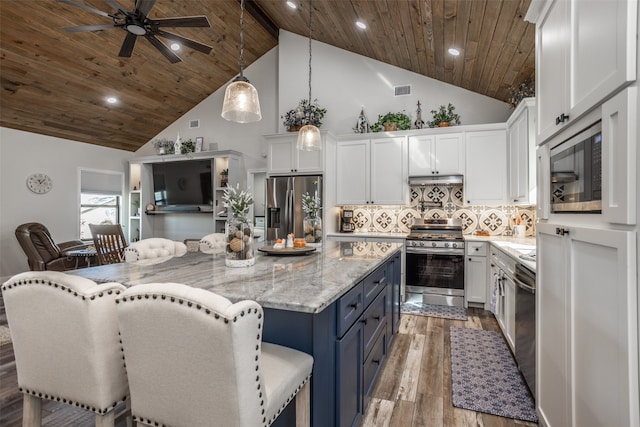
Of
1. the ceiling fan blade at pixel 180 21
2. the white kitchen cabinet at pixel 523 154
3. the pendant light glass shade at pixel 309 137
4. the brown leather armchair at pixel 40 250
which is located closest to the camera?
the ceiling fan blade at pixel 180 21

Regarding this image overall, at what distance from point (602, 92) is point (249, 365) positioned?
4.72 feet

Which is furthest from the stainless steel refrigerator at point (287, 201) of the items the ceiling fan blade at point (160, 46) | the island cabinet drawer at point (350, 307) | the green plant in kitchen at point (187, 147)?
the island cabinet drawer at point (350, 307)

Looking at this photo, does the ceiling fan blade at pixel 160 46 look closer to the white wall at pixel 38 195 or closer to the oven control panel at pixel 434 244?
the oven control panel at pixel 434 244

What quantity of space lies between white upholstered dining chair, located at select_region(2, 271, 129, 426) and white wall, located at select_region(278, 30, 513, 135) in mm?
4784

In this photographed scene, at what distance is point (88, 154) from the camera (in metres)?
6.58

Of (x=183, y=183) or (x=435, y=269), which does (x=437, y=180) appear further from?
(x=183, y=183)

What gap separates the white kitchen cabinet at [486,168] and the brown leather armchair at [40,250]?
6.29 metres

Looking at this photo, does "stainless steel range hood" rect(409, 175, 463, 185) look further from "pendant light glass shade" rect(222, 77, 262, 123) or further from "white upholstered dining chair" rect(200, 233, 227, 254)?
"pendant light glass shade" rect(222, 77, 262, 123)

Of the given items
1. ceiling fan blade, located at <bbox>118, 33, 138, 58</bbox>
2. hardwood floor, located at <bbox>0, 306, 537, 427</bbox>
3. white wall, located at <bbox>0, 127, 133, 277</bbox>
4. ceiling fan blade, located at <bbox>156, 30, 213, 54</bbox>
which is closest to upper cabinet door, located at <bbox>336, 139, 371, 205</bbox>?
hardwood floor, located at <bbox>0, 306, 537, 427</bbox>

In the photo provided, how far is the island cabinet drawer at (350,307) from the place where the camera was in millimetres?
1490

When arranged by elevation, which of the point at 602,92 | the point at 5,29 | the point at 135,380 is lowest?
the point at 135,380

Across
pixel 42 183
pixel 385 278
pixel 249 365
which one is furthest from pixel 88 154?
pixel 249 365

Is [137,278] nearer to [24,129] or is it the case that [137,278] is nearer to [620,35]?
[620,35]

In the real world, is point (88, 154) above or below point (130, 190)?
above
